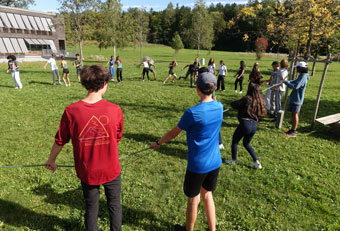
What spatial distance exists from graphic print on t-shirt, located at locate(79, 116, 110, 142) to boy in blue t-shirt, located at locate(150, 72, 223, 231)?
83cm

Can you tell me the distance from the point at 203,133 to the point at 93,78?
134cm

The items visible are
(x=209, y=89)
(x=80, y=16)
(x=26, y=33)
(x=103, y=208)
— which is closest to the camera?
(x=209, y=89)

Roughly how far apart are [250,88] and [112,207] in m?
3.48

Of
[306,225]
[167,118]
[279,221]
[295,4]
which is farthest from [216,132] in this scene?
[295,4]

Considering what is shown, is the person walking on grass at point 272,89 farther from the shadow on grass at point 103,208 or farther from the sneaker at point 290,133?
the shadow on grass at point 103,208

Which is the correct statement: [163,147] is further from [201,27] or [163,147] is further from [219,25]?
[219,25]

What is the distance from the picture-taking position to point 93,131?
7.60 ft

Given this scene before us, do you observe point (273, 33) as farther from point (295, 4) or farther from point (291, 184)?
point (291, 184)

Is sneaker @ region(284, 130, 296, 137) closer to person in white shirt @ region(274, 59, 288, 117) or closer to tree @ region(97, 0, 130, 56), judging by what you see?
person in white shirt @ region(274, 59, 288, 117)

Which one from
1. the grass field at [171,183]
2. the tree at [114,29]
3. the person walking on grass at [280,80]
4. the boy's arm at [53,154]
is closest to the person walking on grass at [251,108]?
the grass field at [171,183]

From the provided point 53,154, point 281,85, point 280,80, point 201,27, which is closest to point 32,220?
point 53,154

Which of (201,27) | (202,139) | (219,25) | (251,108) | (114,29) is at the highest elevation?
(219,25)

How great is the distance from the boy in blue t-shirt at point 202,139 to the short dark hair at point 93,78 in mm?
960

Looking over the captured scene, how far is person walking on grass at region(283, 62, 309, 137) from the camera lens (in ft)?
20.4
